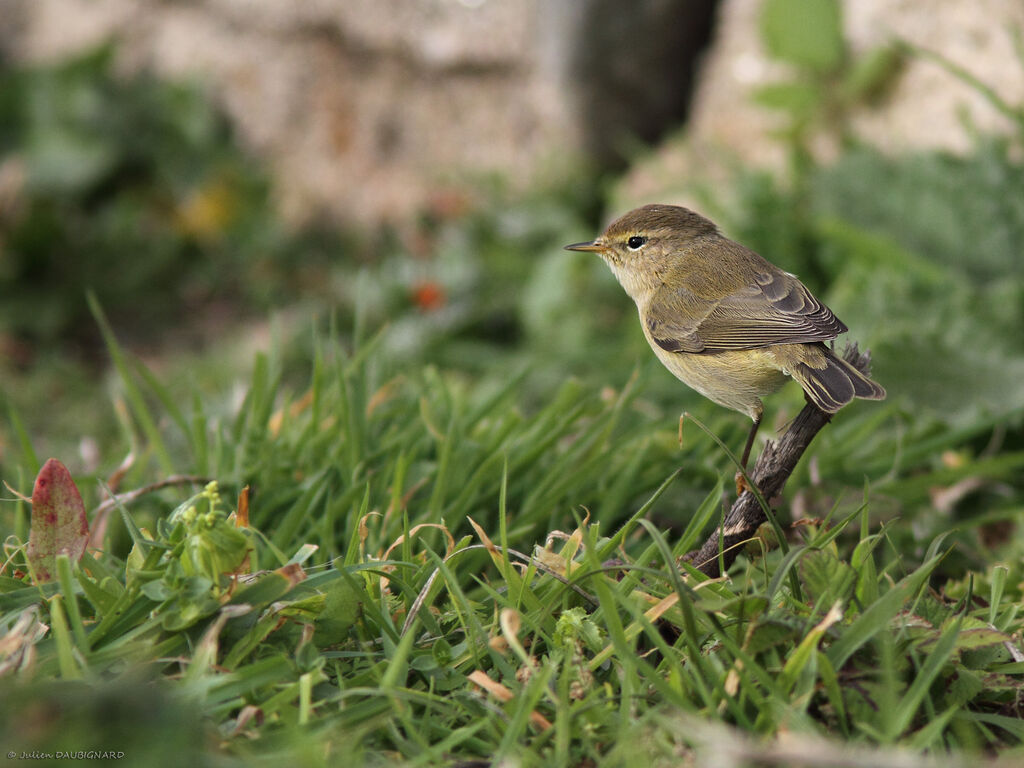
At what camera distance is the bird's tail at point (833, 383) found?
6.97ft

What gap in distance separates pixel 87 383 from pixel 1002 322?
16.0 feet

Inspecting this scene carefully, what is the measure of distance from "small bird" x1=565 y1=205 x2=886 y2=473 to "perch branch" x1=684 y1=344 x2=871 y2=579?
0.07 metres

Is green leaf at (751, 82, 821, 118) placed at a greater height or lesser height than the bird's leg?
greater

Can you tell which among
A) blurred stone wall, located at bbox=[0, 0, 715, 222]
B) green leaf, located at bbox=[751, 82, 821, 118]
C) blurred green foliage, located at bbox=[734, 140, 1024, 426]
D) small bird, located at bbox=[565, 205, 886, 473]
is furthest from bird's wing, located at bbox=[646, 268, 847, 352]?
blurred stone wall, located at bbox=[0, 0, 715, 222]

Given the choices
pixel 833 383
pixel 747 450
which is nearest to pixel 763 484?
pixel 747 450

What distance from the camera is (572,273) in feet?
18.8

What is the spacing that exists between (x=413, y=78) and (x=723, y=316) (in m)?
5.52

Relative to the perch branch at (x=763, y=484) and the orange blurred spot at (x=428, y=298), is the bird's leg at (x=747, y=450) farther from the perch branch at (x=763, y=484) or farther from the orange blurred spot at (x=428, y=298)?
the orange blurred spot at (x=428, y=298)

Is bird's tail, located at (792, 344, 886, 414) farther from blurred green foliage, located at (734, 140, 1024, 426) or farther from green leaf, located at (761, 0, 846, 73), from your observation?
green leaf, located at (761, 0, 846, 73)

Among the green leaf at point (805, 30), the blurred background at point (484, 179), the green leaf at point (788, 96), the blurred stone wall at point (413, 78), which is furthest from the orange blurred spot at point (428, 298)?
the green leaf at point (805, 30)

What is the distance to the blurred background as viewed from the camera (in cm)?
431

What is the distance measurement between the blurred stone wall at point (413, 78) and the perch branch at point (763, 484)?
479 centimetres

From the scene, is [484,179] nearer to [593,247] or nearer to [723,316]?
[593,247]

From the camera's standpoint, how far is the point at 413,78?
7590 mm
